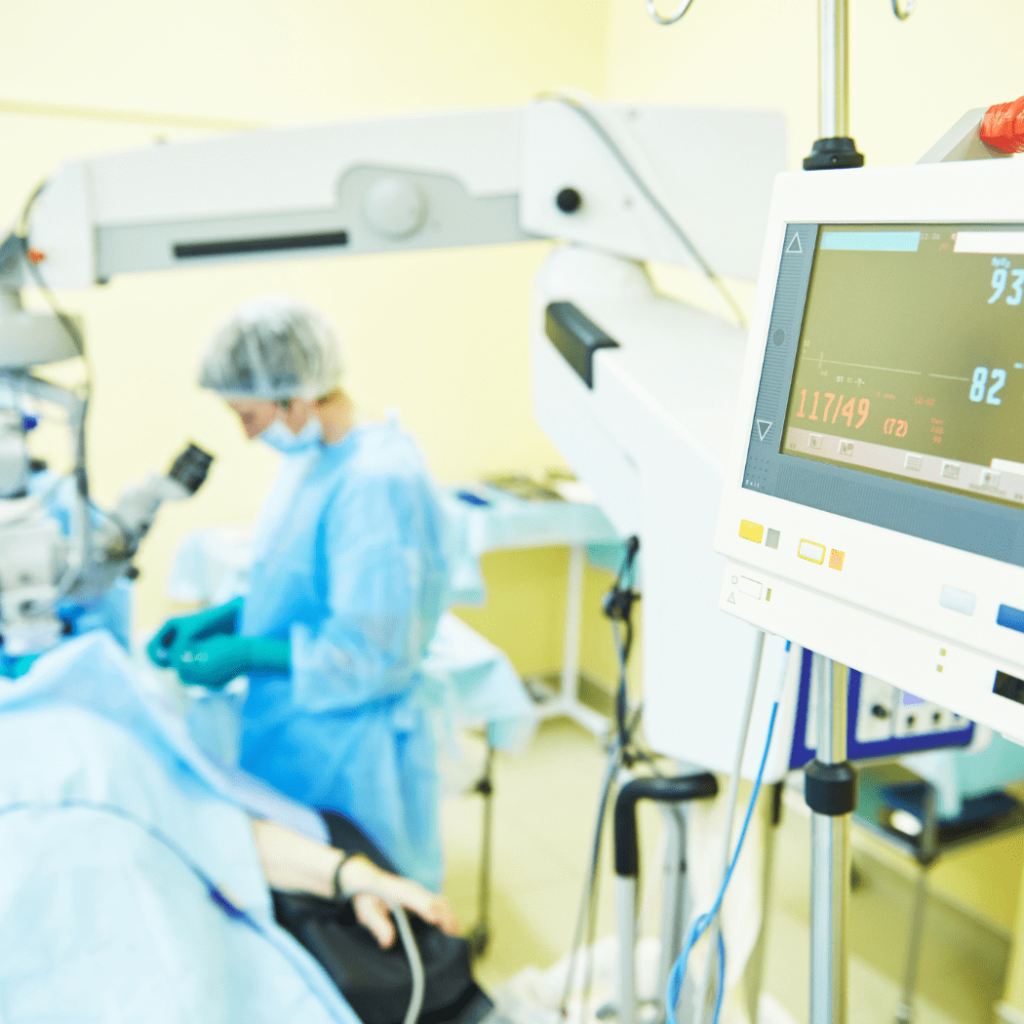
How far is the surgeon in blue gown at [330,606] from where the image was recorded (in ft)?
4.73

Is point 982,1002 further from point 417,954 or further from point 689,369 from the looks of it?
point 689,369

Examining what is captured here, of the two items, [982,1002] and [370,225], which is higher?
[370,225]

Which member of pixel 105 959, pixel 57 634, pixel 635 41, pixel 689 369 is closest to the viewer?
pixel 689 369

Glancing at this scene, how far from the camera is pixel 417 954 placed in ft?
3.62

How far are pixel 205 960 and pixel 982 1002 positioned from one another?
5.59ft

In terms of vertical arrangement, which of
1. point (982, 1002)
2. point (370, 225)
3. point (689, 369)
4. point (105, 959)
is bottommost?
point (982, 1002)

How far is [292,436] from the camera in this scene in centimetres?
157

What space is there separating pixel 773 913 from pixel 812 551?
193 centimetres

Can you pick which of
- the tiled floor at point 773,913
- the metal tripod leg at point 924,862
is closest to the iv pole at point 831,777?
the metal tripod leg at point 924,862

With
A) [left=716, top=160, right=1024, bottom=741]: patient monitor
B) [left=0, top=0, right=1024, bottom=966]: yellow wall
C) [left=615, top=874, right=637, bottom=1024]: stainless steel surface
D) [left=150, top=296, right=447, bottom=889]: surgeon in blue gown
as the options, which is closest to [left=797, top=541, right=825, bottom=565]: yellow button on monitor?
[left=716, top=160, right=1024, bottom=741]: patient monitor

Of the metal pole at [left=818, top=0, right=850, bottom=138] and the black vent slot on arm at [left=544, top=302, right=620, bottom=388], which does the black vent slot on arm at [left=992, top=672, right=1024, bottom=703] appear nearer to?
the metal pole at [left=818, top=0, right=850, bottom=138]

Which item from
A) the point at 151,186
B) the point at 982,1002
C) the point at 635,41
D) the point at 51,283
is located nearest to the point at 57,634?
the point at 51,283

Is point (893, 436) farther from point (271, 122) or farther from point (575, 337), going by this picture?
point (271, 122)

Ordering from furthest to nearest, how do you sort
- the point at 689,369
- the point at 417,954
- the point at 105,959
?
the point at 417,954
the point at 105,959
the point at 689,369
